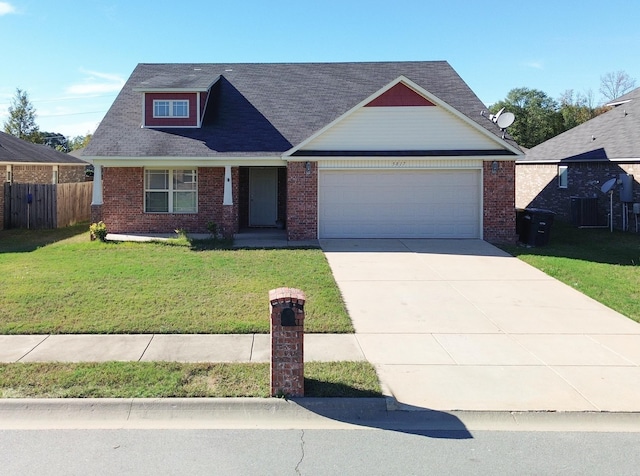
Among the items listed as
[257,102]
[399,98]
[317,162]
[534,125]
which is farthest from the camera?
[534,125]

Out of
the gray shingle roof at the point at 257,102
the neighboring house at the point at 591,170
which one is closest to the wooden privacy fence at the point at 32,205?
the gray shingle roof at the point at 257,102

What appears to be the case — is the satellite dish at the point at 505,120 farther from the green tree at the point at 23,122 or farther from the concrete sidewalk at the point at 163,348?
the green tree at the point at 23,122

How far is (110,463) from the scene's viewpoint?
476 centimetres

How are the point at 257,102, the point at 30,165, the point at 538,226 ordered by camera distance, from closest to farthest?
1. the point at 538,226
2. the point at 257,102
3. the point at 30,165

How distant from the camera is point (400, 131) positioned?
17.8 m

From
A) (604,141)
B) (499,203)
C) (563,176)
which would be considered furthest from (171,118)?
(604,141)

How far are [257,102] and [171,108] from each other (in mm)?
3238

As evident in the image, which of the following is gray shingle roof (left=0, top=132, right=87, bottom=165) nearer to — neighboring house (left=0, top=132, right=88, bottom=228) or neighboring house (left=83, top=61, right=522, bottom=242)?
neighboring house (left=0, top=132, right=88, bottom=228)

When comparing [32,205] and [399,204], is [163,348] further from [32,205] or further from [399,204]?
[32,205]

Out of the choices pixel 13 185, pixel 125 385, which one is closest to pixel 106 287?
pixel 125 385

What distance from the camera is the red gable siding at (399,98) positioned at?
693 inches

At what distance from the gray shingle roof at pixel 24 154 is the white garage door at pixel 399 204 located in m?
13.7

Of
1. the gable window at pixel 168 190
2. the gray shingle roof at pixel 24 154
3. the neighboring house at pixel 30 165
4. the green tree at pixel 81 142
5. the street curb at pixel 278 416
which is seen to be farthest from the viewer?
the green tree at pixel 81 142

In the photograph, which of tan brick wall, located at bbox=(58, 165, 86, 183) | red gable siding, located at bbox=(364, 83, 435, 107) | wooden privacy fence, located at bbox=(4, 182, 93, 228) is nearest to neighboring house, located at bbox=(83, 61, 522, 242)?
red gable siding, located at bbox=(364, 83, 435, 107)
